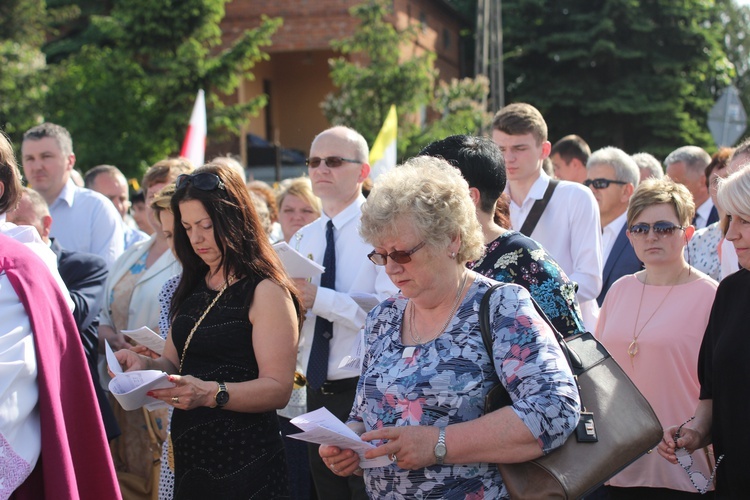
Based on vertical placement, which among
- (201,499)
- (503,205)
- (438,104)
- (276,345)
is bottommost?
(201,499)

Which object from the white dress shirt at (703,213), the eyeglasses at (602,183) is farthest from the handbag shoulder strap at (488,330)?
the white dress shirt at (703,213)

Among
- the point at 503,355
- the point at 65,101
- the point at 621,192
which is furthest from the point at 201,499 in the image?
the point at 65,101

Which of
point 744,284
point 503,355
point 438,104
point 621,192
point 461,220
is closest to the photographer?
point 503,355

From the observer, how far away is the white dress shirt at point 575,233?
5141mm

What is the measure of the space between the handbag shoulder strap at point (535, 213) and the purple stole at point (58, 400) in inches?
115

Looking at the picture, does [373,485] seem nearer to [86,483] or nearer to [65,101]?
[86,483]

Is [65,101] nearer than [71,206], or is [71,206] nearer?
[71,206]

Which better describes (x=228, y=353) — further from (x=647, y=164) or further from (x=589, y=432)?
(x=647, y=164)

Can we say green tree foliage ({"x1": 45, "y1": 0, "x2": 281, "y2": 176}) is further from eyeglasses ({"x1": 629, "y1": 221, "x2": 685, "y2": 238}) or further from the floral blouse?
the floral blouse

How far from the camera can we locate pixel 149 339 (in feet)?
13.6

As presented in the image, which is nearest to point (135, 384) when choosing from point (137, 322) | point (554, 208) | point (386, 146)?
point (137, 322)

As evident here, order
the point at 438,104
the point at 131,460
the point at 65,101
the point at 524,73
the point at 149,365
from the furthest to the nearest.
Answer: the point at 524,73 → the point at 438,104 → the point at 65,101 → the point at 131,460 → the point at 149,365

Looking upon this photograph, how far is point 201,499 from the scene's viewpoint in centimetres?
369

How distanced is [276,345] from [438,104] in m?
20.1
